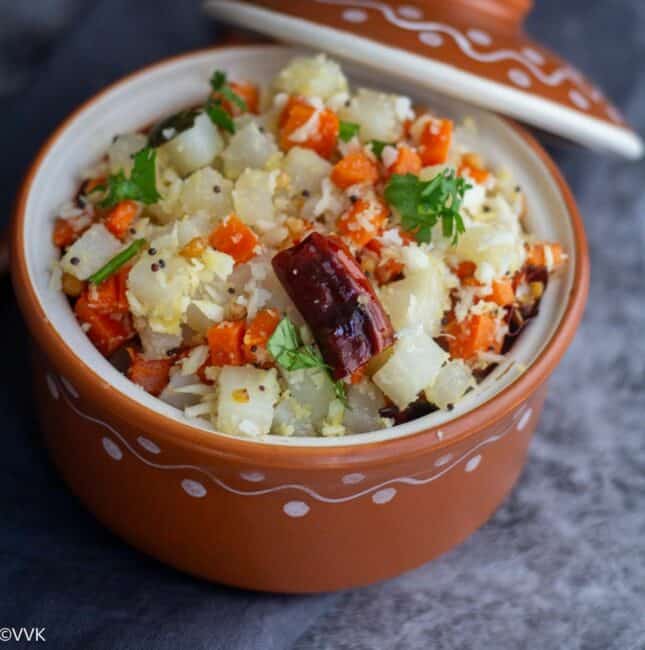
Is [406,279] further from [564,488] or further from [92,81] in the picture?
[92,81]

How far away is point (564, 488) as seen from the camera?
2168 millimetres

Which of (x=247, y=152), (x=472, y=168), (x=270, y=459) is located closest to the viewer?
(x=270, y=459)

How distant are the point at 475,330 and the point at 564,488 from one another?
670mm

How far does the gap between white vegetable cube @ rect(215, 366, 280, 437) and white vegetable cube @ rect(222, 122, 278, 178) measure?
17.6 inches

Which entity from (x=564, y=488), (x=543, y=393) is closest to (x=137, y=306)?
(x=543, y=393)

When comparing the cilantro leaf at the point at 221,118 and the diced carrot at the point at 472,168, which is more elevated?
the cilantro leaf at the point at 221,118

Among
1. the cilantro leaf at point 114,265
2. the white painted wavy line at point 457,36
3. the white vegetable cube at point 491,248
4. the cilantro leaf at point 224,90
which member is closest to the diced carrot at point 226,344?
the cilantro leaf at point 114,265

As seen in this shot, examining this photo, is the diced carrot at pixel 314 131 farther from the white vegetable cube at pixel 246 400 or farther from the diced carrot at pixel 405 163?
the white vegetable cube at pixel 246 400

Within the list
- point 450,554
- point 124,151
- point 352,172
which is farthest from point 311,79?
point 450,554

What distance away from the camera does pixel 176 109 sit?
2.12m

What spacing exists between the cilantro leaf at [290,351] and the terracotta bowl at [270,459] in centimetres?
12

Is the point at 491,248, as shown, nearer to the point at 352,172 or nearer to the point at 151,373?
the point at 352,172

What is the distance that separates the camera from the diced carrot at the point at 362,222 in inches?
67.2

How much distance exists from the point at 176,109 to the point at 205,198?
451mm
